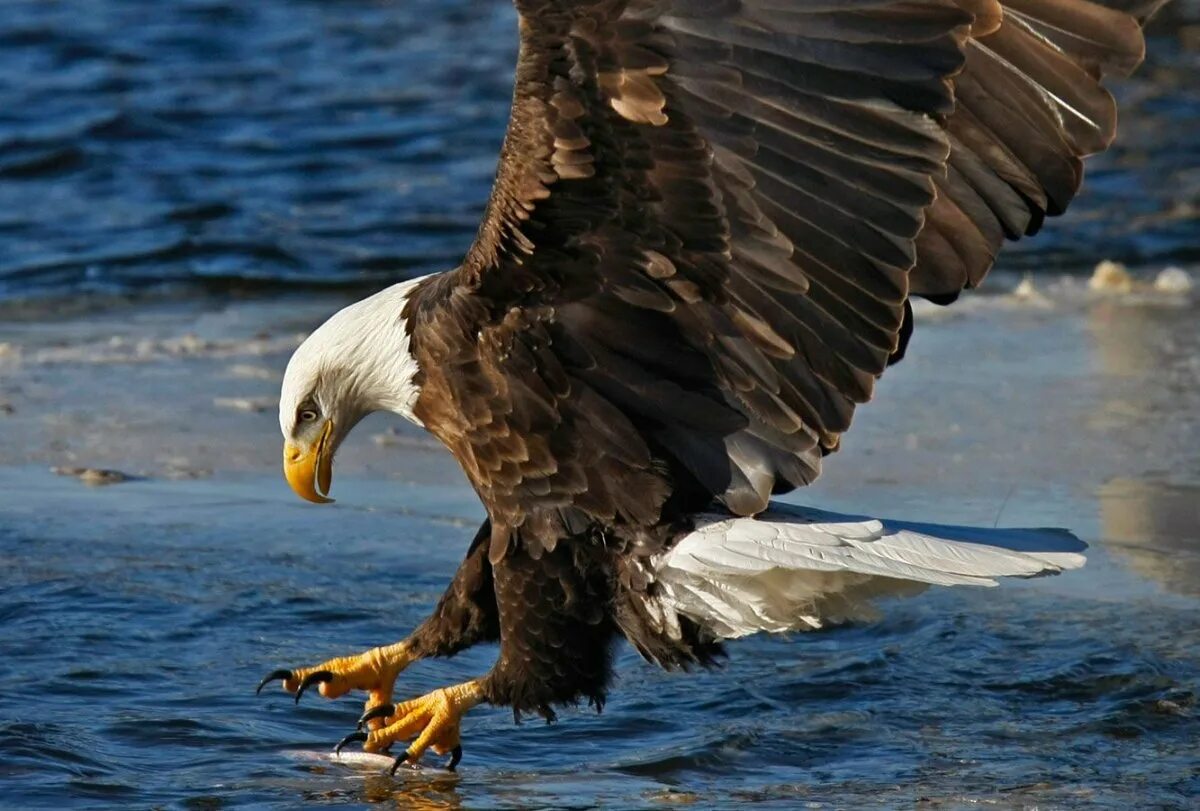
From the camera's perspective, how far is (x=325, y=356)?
389 cm

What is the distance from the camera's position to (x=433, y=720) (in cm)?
386

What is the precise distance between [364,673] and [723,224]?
1.20 meters

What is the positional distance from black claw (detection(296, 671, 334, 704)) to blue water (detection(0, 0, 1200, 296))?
13.6ft

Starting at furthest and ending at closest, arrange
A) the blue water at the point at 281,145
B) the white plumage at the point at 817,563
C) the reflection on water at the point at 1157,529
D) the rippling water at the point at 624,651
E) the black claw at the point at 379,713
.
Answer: the blue water at the point at 281,145, the reflection on water at the point at 1157,529, the black claw at the point at 379,713, the rippling water at the point at 624,651, the white plumage at the point at 817,563

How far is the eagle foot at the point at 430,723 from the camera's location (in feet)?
12.6

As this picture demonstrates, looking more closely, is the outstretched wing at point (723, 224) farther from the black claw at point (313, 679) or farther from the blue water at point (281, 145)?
the blue water at point (281, 145)

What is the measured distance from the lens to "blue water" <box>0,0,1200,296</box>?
8352 millimetres

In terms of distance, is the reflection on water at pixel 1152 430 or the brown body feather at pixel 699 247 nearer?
the brown body feather at pixel 699 247

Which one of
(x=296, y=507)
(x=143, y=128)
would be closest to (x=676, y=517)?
(x=296, y=507)

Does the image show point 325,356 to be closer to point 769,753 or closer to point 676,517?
point 676,517

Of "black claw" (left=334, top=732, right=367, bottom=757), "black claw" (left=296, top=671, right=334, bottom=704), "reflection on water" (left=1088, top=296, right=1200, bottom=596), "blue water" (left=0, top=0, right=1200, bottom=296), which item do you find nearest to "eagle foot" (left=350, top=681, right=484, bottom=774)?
"black claw" (left=334, top=732, right=367, bottom=757)

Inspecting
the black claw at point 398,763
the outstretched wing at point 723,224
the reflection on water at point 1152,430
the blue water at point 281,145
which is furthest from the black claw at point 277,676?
the blue water at point 281,145

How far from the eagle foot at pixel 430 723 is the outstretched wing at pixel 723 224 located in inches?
12.6

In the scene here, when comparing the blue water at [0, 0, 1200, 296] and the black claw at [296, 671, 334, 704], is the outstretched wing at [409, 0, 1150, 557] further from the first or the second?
the blue water at [0, 0, 1200, 296]
